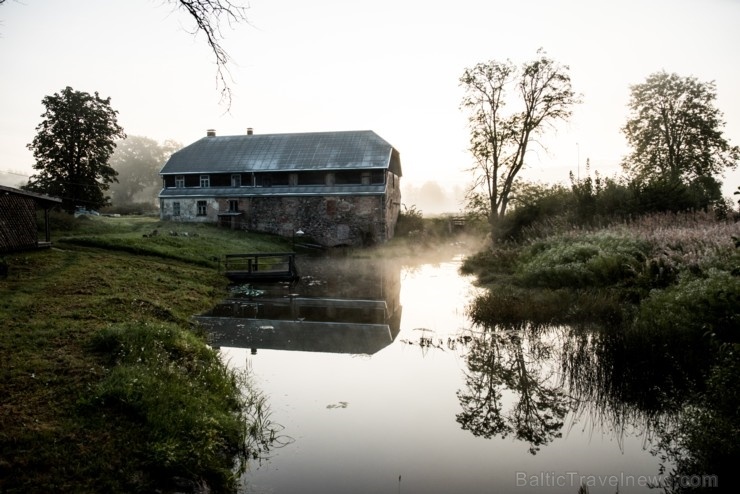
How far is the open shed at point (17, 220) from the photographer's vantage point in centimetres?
1783

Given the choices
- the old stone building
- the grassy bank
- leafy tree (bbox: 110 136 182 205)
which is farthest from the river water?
leafy tree (bbox: 110 136 182 205)

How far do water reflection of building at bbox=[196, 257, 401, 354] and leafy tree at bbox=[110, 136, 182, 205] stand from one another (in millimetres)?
67166

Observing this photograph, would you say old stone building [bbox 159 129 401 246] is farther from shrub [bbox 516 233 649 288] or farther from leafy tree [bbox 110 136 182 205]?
leafy tree [bbox 110 136 182 205]

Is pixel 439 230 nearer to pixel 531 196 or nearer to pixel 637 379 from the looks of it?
pixel 531 196

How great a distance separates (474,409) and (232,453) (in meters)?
3.85

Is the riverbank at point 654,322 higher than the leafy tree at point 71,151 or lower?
lower

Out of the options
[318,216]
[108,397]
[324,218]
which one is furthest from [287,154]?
[108,397]

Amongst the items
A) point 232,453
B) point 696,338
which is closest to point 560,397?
point 696,338

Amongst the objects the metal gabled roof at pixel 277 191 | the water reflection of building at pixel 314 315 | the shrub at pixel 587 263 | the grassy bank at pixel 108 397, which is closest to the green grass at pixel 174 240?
the metal gabled roof at pixel 277 191

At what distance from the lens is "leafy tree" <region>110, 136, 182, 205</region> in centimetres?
7731

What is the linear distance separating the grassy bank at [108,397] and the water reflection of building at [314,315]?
132 cm

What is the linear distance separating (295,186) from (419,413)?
3097 cm

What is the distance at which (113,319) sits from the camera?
10750 millimetres

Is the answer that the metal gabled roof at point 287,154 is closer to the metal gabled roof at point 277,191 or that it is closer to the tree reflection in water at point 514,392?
the metal gabled roof at point 277,191
